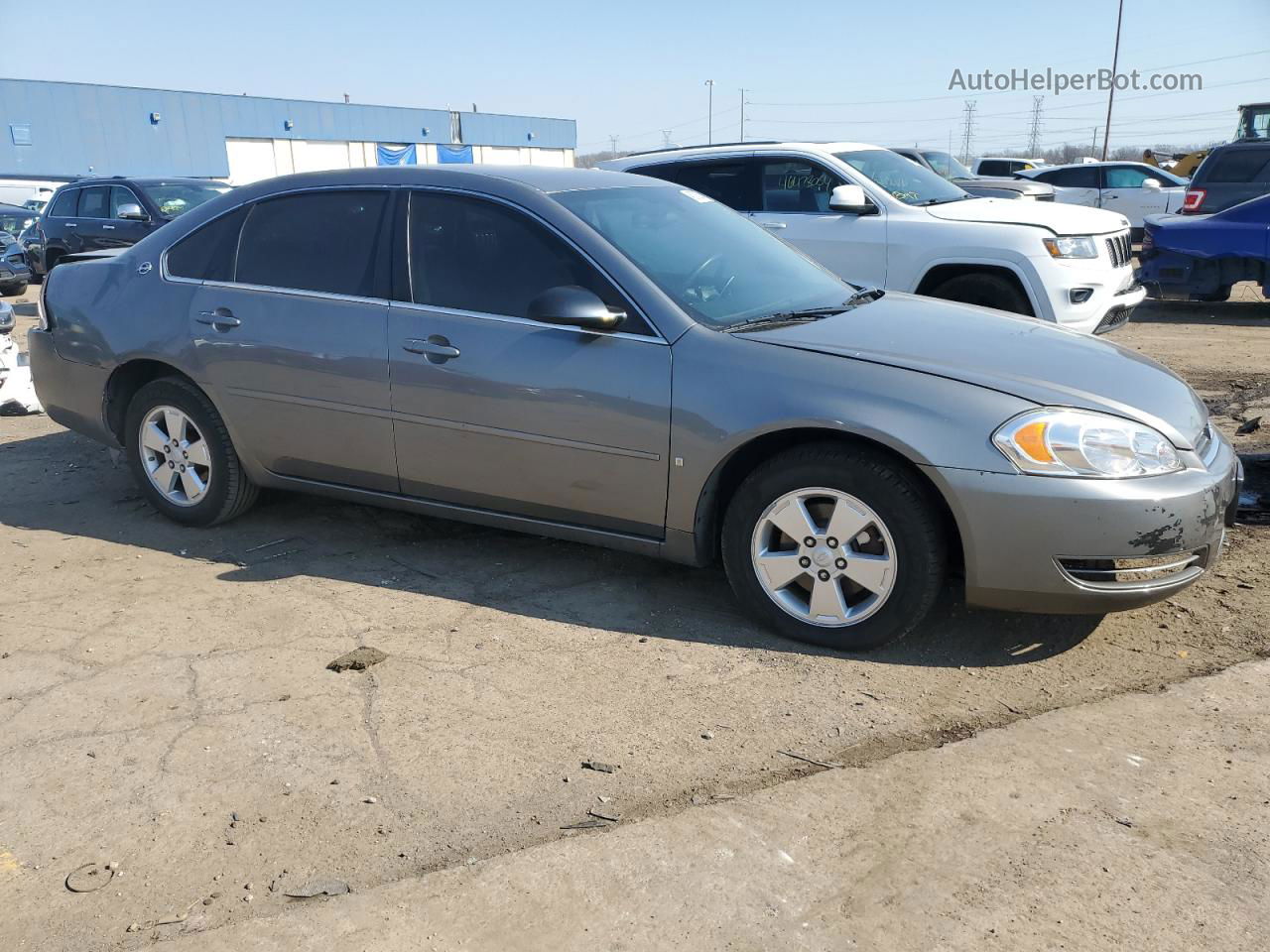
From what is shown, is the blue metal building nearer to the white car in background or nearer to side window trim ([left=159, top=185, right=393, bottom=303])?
the white car in background

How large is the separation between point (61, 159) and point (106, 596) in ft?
147

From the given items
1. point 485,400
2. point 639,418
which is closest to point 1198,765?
point 639,418

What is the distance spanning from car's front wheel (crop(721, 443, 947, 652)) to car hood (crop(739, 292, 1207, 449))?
40 cm

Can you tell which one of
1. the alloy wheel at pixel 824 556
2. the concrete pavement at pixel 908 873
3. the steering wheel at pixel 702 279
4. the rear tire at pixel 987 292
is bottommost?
the concrete pavement at pixel 908 873

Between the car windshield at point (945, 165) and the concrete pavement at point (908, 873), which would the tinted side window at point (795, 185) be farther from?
the car windshield at point (945, 165)

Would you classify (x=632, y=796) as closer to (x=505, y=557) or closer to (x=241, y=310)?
(x=505, y=557)

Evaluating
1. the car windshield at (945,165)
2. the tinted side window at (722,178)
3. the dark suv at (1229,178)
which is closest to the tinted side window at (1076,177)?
the car windshield at (945,165)

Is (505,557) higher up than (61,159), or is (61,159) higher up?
(61,159)

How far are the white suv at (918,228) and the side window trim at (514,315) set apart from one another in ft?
13.1

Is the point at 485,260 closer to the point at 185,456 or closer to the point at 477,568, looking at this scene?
the point at 477,568

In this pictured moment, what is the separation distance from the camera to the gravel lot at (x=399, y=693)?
2797mm

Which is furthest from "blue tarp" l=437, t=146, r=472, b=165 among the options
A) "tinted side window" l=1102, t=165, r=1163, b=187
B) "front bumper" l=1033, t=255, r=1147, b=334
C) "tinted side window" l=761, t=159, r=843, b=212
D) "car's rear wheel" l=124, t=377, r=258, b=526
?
"car's rear wheel" l=124, t=377, r=258, b=526

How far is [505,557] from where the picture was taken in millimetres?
4797

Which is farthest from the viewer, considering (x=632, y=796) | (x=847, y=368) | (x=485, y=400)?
(x=485, y=400)
